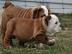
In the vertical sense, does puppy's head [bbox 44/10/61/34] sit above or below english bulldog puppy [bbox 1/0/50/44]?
below

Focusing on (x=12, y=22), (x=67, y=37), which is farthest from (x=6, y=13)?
(x=67, y=37)

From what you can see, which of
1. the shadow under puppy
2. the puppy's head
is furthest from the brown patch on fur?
the puppy's head

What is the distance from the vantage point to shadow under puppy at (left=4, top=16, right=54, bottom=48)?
696cm

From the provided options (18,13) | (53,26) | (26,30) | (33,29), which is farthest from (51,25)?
(18,13)

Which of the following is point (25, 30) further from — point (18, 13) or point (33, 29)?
point (18, 13)

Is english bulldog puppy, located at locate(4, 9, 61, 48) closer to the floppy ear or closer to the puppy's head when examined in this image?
the puppy's head

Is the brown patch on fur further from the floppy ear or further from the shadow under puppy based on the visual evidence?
the floppy ear

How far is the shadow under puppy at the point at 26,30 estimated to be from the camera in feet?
22.9

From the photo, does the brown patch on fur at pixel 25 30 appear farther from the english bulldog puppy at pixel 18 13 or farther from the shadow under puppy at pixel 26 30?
the english bulldog puppy at pixel 18 13

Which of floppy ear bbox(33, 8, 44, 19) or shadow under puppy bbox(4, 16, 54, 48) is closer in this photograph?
shadow under puppy bbox(4, 16, 54, 48)

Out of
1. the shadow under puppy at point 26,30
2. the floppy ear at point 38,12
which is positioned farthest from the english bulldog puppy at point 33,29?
the floppy ear at point 38,12

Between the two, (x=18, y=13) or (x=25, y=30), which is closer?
(x=25, y=30)

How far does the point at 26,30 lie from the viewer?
711 cm

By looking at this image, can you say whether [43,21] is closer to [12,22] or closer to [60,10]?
[12,22]
